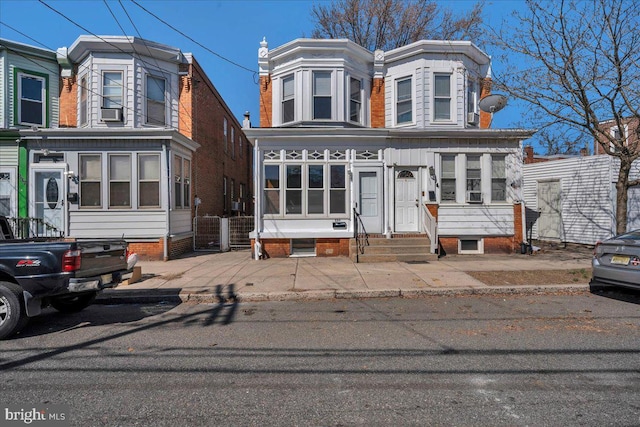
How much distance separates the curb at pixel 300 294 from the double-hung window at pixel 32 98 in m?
9.43

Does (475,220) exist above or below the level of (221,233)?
above

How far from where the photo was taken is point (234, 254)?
1248cm

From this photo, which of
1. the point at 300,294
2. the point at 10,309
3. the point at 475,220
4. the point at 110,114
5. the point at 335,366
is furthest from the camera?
the point at 110,114

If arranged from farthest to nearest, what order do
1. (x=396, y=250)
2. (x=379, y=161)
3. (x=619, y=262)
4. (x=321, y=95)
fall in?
(x=321, y=95) < (x=379, y=161) < (x=396, y=250) < (x=619, y=262)

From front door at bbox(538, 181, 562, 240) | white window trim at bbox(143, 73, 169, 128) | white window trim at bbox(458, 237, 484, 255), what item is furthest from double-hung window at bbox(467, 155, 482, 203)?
white window trim at bbox(143, 73, 169, 128)

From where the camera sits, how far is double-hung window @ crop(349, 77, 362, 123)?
12891 mm

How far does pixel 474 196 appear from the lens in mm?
12094

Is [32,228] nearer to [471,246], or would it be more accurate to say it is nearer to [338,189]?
[338,189]

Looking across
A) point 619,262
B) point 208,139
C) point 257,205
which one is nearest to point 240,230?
point 257,205

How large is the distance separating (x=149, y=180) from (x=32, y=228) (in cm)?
381

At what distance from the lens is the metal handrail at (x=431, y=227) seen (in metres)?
10.8

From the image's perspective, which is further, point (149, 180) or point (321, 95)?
point (321, 95)

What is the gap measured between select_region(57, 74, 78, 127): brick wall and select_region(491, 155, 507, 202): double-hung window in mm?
14450

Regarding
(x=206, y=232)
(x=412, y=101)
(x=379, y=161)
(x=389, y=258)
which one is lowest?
(x=389, y=258)
